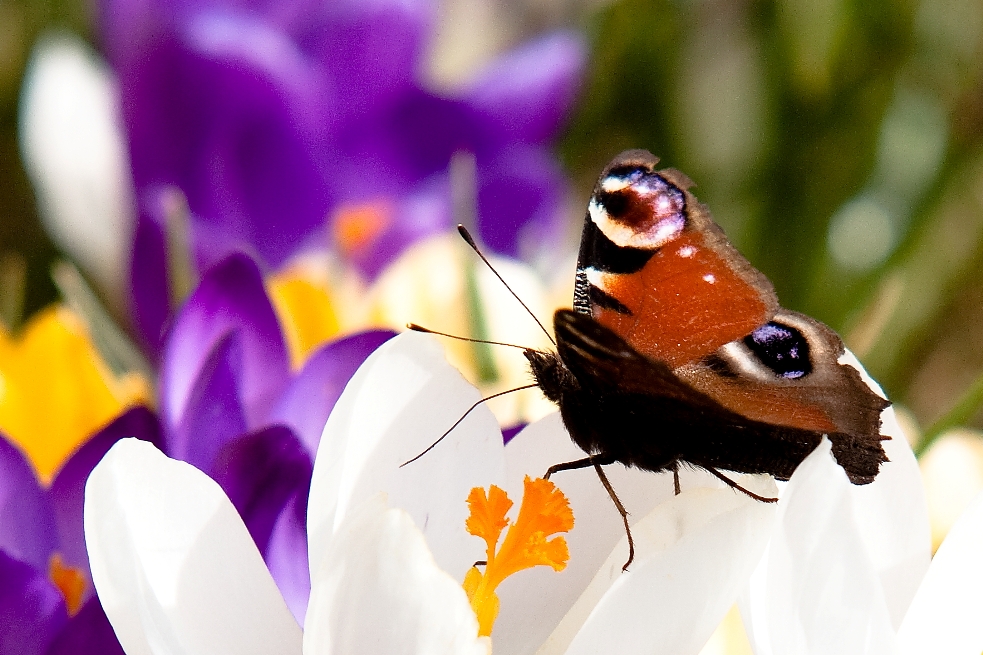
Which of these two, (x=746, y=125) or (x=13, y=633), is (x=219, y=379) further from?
(x=746, y=125)

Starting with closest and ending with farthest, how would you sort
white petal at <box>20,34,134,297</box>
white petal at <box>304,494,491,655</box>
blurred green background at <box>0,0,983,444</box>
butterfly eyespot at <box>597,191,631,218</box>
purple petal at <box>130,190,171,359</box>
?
white petal at <box>304,494,491,655</box> < butterfly eyespot at <box>597,191,631,218</box> < purple petal at <box>130,190,171,359</box> < white petal at <box>20,34,134,297</box> < blurred green background at <box>0,0,983,444</box>

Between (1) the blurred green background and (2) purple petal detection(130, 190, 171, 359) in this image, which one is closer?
(2) purple petal detection(130, 190, 171, 359)

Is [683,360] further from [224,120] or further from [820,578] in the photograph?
[224,120]

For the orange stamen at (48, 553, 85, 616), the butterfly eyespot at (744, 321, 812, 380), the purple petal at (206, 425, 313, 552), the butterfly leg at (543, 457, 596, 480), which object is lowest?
the orange stamen at (48, 553, 85, 616)

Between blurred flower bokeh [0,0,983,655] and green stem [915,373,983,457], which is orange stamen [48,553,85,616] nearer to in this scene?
blurred flower bokeh [0,0,983,655]

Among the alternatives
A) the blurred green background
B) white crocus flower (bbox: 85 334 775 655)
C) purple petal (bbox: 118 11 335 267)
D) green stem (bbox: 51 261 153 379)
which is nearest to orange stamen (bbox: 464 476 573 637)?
white crocus flower (bbox: 85 334 775 655)

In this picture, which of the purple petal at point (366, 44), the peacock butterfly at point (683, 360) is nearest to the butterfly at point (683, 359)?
the peacock butterfly at point (683, 360)

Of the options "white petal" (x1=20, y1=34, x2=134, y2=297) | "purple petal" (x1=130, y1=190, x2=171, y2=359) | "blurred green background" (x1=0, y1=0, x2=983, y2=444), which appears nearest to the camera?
"purple petal" (x1=130, y1=190, x2=171, y2=359)
